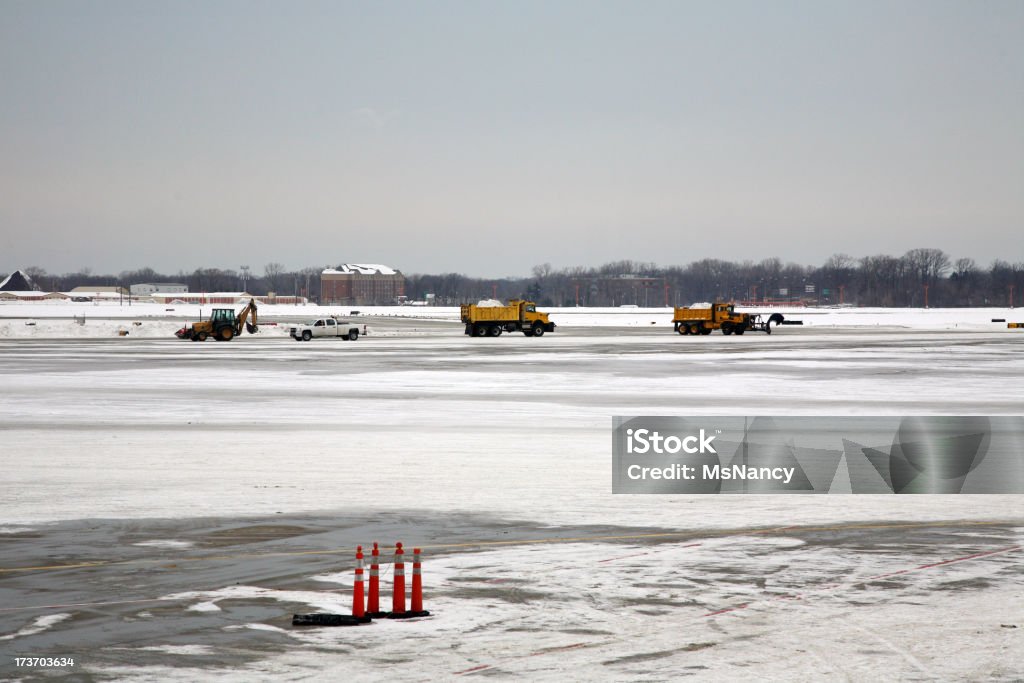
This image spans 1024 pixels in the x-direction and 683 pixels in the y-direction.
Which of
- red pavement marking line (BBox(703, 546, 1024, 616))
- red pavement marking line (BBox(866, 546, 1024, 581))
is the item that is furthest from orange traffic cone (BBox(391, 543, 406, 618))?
red pavement marking line (BBox(866, 546, 1024, 581))

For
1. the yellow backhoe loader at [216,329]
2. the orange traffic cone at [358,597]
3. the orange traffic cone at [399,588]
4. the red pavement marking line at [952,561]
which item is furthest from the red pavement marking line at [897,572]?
the yellow backhoe loader at [216,329]

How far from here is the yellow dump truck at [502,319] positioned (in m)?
86.4

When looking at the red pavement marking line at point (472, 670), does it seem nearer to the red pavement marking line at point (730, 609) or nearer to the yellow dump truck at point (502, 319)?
the red pavement marking line at point (730, 609)

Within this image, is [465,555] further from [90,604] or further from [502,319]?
[502,319]

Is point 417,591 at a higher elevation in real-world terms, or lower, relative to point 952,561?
higher

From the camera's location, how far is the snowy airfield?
388 inches

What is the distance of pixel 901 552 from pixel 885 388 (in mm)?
26421

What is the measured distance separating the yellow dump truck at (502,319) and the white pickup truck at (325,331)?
30.2 feet

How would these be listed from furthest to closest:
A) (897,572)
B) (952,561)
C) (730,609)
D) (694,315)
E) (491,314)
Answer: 1. (694,315)
2. (491,314)
3. (952,561)
4. (897,572)
5. (730,609)

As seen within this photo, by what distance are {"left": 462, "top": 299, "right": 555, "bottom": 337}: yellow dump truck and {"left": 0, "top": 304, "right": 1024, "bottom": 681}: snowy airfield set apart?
175 feet

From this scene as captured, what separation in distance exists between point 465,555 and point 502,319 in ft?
240
